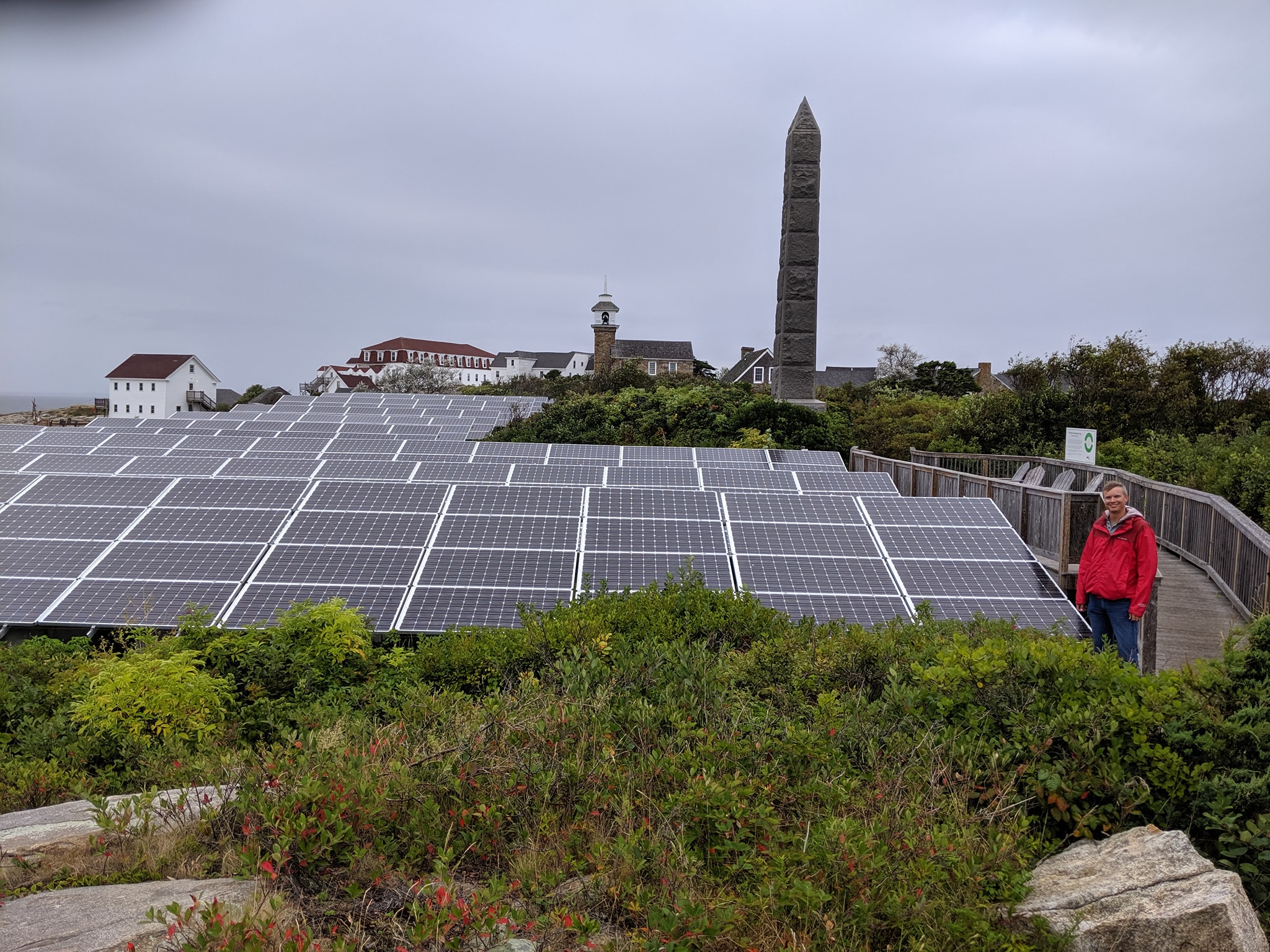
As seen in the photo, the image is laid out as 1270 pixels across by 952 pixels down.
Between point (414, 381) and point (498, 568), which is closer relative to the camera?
point (498, 568)

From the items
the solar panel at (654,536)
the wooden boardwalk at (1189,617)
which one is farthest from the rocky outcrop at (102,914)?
the wooden boardwalk at (1189,617)

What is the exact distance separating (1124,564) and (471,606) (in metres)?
6.83

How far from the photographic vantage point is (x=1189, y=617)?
39.5 feet

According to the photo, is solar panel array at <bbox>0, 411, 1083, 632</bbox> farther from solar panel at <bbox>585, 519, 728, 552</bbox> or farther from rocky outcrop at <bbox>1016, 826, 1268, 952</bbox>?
rocky outcrop at <bbox>1016, 826, 1268, 952</bbox>

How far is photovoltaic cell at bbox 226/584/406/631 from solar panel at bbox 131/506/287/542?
138 cm

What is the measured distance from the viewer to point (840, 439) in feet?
87.8

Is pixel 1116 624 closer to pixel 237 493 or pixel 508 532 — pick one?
pixel 508 532

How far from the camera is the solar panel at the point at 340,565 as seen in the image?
9.58 meters

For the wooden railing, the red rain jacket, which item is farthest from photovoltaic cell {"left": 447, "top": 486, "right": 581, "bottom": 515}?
the wooden railing

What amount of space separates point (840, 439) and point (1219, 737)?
2211 cm

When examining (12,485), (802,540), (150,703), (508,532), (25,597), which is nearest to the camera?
(150,703)

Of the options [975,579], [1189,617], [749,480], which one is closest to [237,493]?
[749,480]

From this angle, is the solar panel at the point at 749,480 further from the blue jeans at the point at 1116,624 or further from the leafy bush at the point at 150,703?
the leafy bush at the point at 150,703

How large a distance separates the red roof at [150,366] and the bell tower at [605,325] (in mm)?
51238
